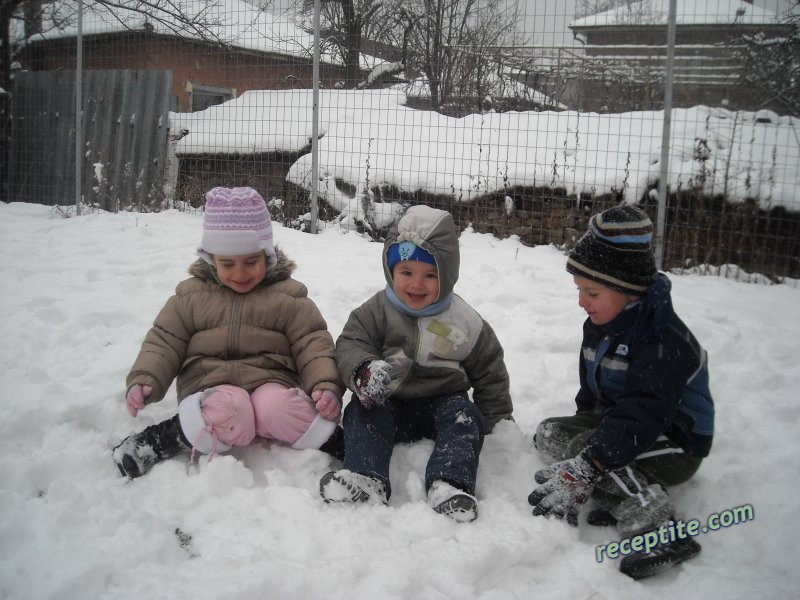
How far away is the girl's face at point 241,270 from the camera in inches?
91.1

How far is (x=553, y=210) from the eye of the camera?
5.79 meters

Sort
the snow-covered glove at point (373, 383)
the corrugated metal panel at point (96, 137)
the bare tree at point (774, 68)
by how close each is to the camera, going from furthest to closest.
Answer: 1. the corrugated metal panel at point (96, 137)
2. the bare tree at point (774, 68)
3. the snow-covered glove at point (373, 383)

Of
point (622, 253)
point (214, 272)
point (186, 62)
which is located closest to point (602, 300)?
point (622, 253)

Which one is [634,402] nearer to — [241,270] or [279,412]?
[279,412]

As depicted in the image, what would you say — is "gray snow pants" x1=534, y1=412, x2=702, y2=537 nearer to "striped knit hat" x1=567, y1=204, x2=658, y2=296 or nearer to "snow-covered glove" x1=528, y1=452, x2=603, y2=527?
"snow-covered glove" x1=528, y1=452, x2=603, y2=527

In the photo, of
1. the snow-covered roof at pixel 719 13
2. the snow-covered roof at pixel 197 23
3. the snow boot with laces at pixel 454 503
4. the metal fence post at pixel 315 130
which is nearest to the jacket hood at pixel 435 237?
the snow boot with laces at pixel 454 503

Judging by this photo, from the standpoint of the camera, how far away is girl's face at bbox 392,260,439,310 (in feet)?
7.50

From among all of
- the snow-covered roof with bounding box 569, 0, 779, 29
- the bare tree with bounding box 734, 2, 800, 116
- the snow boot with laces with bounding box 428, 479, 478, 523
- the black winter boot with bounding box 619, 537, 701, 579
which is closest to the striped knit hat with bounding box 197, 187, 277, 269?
the snow boot with laces with bounding box 428, 479, 478, 523

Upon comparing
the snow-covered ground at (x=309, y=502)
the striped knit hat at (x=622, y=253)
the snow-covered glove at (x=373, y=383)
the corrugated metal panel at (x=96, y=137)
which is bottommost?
the snow-covered ground at (x=309, y=502)

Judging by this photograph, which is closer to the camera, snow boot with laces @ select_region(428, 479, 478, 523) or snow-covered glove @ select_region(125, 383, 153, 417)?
snow boot with laces @ select_region(428, 479, 478, 523)

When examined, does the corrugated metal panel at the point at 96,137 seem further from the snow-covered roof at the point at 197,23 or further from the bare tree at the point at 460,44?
the bare tree at the point at 460,44

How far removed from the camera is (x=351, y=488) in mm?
1904

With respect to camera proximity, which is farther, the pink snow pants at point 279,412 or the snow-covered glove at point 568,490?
the pink snow pants at point 279,412

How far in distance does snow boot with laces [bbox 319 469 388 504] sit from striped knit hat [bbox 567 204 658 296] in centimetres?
98
